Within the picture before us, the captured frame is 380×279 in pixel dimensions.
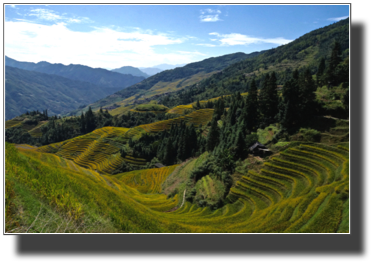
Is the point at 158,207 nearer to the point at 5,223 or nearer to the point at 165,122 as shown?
the point at 5,223

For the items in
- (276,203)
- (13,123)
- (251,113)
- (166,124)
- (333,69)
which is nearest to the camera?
(276,203)

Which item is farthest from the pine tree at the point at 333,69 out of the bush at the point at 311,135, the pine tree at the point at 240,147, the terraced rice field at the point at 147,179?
the terraced rice field at the point at 147,179

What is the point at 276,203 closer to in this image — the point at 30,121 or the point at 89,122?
the point at 89,122

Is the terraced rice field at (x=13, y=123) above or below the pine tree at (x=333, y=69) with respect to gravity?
below

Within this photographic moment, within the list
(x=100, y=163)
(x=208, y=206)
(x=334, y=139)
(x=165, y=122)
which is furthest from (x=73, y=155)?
(x=334, y=139)

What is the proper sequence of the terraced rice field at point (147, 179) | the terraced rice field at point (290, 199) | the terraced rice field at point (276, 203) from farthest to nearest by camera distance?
the terraced rice field at point (147, 179)
the terraced rice field at point (290, 199)
the terraced rice field at point (276, 203)

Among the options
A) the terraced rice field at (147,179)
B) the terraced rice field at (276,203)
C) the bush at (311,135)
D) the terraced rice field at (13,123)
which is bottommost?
the terraced rice field at (147,179)

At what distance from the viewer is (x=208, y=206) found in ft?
88.4

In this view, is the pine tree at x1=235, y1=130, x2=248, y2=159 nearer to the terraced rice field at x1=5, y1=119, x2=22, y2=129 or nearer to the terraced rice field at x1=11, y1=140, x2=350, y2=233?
the terraced rice field at x1=11, y1=140, x2=350, y2=233

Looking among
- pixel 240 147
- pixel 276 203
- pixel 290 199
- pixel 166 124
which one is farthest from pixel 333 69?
pixel 166 124

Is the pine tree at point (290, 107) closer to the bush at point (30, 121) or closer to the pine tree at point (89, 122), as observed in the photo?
the pine tree at point (89, 122)

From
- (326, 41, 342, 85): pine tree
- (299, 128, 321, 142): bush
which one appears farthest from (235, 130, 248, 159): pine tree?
(326, 41, 342, 85): pine tree

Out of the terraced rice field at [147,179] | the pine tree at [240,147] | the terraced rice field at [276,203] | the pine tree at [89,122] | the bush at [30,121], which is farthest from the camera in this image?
the bush at [30,121]
